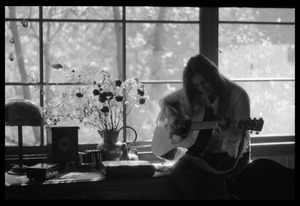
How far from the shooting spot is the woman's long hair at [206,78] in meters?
2.68

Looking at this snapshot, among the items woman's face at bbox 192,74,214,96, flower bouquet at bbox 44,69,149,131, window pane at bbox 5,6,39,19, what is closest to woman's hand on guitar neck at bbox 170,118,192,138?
woman's face at bbox 192,74,214,96

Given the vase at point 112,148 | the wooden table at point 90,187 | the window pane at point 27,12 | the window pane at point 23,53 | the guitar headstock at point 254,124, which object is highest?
the window pane at point 27,12

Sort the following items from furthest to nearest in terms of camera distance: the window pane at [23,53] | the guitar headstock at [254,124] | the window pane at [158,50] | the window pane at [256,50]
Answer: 1. the window pane at [158,50]
2. the window pane at [256,50]
3. the window pane at [23,53]
4. the guitar headstock at [254,124]

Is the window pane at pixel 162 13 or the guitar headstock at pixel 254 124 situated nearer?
the guitar headstock at pixel 254 124

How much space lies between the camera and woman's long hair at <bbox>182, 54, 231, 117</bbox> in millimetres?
2678

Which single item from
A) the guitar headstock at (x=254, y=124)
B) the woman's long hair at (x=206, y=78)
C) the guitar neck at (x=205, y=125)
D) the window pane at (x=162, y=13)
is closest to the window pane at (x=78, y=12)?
the window pane at (x=162, y=13)

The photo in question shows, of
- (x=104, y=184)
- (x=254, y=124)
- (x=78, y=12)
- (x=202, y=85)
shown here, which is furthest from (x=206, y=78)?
(x=78, y=12)

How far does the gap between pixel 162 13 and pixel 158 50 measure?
53cm

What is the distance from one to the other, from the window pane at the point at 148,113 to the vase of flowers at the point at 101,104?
1.53 ft

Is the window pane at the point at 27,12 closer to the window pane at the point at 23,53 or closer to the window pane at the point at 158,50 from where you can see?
the window pane at the point at 23,53

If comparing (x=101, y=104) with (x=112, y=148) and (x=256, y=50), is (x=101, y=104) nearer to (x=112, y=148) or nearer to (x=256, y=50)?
(x=112, y=148)
